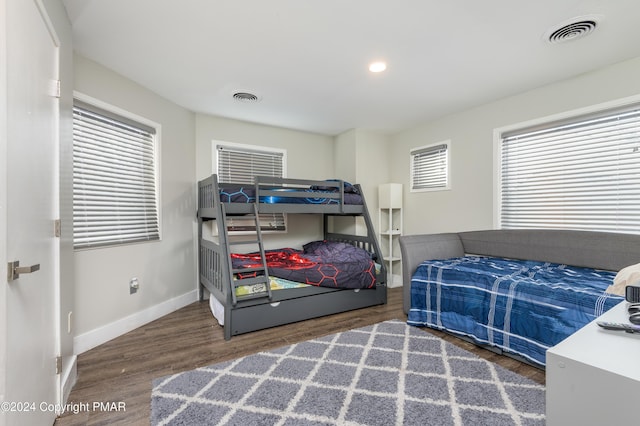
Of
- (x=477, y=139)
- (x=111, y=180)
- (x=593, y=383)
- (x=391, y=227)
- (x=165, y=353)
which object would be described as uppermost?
(x=477, y=139)

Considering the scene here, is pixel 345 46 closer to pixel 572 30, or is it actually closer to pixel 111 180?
pixel 572 30

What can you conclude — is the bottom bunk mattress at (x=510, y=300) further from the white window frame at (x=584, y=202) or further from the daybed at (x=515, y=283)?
the white window frame at (x=584, y=202)

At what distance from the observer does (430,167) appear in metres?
3.93

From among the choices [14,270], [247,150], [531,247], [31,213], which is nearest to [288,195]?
[247,150]

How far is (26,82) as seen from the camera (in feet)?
3.92

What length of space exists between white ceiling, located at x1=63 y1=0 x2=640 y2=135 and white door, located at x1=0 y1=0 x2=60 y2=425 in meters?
0.70

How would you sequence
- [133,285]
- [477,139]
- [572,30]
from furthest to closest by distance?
[477,139] < [133,285] < [572,30]

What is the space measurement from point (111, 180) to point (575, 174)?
415 centimetres

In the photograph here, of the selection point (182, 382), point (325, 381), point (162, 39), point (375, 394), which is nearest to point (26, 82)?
point (162, 39)

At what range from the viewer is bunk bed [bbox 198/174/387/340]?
258 cm

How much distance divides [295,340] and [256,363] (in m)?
0.45

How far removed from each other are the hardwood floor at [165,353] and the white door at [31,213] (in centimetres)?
28

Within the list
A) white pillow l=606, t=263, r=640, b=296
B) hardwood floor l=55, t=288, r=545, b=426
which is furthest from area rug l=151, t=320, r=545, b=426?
white pillow l=606, t=263, r=640, b=296

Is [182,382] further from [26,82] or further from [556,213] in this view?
[556,213]
